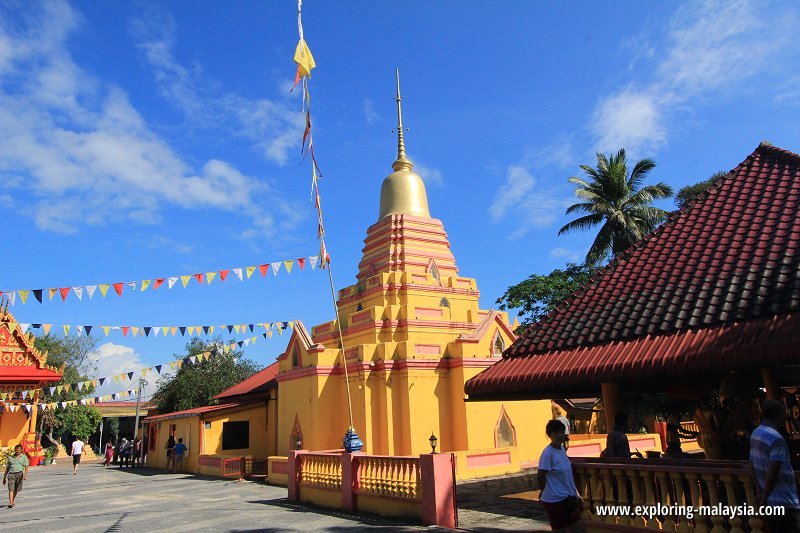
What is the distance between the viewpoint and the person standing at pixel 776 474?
16.0 ft

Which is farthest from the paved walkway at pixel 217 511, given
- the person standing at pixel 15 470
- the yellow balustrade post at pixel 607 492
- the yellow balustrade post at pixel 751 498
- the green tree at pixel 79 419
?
the green tree at pixel 79 419

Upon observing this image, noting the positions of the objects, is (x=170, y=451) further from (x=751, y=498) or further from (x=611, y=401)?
(x=751, y=498)

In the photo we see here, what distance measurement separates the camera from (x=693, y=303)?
26.8 ft

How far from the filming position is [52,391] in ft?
133

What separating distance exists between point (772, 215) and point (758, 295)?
205cm

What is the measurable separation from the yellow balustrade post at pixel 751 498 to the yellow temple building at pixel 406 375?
11.3 meters

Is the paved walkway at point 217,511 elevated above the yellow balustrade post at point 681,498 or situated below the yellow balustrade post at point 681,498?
below

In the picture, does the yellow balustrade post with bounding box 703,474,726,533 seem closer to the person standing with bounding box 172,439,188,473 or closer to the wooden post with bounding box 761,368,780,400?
the wooden post with bounding box 761,368,780,400

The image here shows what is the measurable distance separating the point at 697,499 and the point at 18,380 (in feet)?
108

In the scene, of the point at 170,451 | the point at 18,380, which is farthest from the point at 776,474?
the point at 18,380

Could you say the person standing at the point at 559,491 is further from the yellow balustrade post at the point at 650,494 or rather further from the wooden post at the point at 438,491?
the wooden post at the point at 438,491

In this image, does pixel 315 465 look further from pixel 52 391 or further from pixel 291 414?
pixel 52 391

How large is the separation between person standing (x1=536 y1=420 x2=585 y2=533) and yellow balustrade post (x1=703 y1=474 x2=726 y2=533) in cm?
146

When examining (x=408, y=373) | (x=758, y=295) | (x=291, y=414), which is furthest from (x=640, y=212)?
(x=758, y=295)
